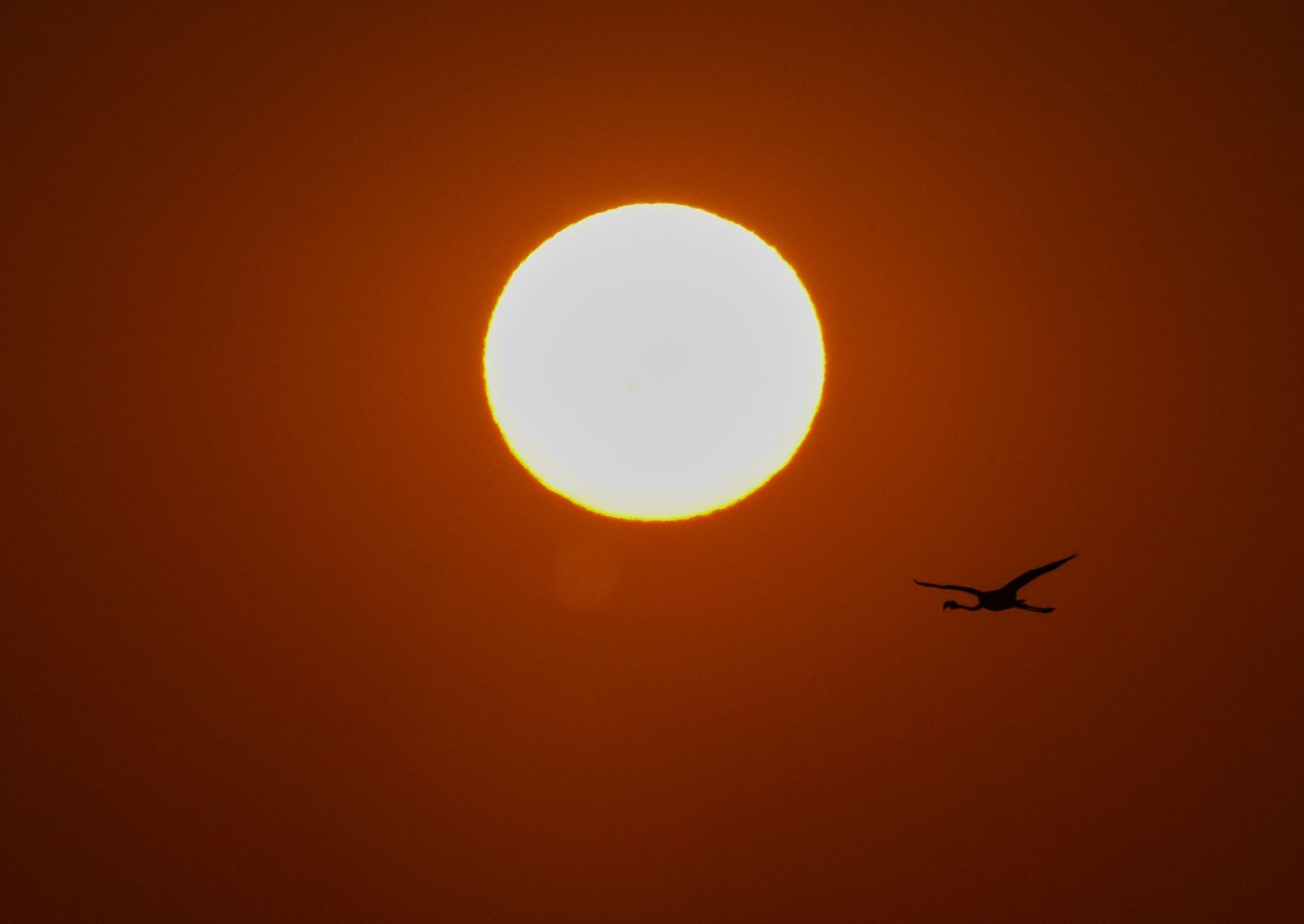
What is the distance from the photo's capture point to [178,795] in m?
8.75

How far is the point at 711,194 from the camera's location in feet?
27.0

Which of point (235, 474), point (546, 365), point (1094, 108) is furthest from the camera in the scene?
point (235, 474)

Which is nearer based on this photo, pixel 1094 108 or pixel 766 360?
pixel 766 360

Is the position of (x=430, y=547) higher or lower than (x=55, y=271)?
lower

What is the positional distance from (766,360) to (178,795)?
17.0ft

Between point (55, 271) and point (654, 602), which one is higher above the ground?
point (55, 271)

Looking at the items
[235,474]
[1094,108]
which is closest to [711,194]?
[1094,108]

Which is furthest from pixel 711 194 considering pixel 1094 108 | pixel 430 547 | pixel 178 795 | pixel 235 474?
pixel 178 795

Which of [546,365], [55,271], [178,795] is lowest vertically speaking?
[178,795]

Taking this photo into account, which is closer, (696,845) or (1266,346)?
(1266,346)

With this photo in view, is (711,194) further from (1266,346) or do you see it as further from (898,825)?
(898,825)

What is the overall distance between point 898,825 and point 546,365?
14.5 ft

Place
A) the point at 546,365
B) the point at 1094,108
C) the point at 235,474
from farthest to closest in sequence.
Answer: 1. the point at 235,474
2. the point at 1094,108
3. the point at 546,365

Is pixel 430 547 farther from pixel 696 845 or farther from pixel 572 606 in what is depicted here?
pixel 696 845
